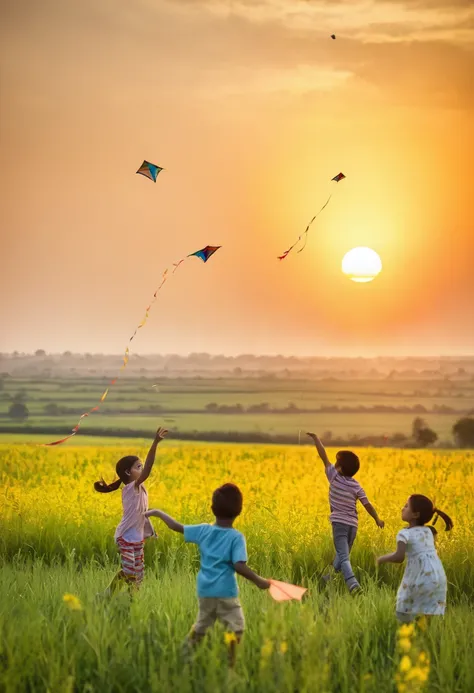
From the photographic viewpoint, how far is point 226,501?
6520 mm

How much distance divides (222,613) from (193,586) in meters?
2.56

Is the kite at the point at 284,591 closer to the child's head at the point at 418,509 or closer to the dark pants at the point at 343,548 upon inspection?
the child's head at the point at 418,509

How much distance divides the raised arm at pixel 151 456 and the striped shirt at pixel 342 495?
2.15 metres

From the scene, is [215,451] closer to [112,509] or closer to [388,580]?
[112,509]

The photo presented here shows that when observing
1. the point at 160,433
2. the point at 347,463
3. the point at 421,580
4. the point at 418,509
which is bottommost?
the point at 421,580

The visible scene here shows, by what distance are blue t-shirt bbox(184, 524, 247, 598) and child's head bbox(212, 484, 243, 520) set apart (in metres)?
0.12

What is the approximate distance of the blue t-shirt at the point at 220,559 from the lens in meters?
6.52

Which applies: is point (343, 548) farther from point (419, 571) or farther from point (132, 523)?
point (419, 571)

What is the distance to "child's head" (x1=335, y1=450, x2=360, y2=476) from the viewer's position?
9641 mm

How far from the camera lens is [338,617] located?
7.63 metres

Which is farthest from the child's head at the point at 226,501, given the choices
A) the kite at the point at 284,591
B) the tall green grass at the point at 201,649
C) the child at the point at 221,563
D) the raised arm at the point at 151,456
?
the raised arm at the point at 151,456

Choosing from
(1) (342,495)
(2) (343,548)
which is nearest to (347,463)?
(1) (342,495)

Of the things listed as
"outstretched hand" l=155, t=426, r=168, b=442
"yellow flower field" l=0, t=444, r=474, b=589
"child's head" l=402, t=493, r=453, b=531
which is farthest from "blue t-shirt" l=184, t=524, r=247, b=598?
"yellow flower field" l=0, t=444, r=474, b=589

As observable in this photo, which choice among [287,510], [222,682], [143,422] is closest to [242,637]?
[222,682]
